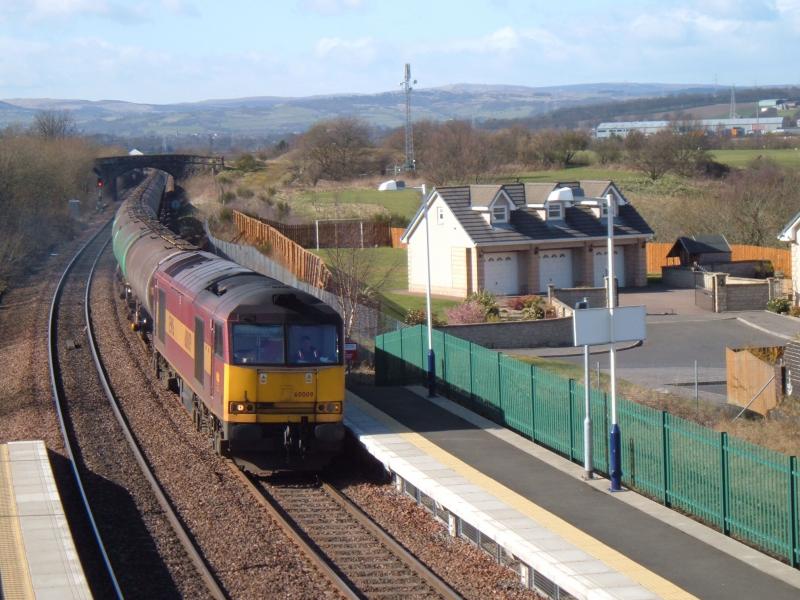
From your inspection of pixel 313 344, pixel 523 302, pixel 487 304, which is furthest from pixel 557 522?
pixel 523 302

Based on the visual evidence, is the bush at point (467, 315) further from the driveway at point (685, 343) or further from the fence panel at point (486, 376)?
the fence panel at point (486, 376)

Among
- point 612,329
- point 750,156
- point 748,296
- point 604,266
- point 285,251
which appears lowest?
point 748,296

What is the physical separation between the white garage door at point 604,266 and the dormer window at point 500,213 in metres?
4.51

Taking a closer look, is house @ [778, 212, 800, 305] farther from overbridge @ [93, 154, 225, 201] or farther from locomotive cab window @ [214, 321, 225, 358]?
overbridge @ [93, 154, 225, 201]

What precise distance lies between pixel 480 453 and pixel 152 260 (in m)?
13.1

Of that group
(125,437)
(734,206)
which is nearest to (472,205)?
(734,206)

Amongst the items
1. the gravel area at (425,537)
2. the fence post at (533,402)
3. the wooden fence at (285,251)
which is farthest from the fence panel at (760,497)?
the wooden fence at (285,251)

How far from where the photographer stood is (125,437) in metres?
20.3

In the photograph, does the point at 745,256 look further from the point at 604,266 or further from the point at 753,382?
the point at 753,382

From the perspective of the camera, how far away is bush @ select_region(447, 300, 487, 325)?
1476 inches

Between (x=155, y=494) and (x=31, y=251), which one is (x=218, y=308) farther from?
(x=31, y=251)

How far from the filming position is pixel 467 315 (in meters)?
37.7

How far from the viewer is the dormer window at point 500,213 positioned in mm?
46750

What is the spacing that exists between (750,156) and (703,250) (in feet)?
199
